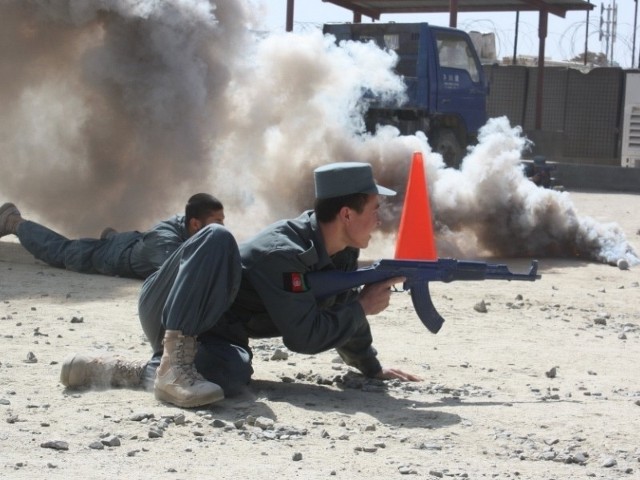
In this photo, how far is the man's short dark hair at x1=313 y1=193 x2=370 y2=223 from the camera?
14.8 ft

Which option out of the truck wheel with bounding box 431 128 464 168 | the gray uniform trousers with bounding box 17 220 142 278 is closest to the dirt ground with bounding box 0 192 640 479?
the gray uniform trousers with bounding box 17 220 142 278

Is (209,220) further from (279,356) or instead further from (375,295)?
(375,295)

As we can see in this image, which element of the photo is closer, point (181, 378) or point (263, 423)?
point (263, 423)

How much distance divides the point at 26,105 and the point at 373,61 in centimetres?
448

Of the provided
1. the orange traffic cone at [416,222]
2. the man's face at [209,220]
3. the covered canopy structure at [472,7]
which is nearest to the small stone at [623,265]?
the orange traffic cone at [416,222]

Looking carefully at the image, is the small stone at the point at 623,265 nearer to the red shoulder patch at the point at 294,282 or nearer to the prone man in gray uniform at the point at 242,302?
the prone man in gray uniform at the point at 242,302

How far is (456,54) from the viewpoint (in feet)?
49.7

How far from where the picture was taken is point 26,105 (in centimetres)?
1059

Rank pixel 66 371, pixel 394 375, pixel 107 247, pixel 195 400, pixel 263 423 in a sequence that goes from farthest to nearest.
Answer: pixel 107 247, pixel 394 375, pixel 66 371, pixel 195 400, pixel 263 423

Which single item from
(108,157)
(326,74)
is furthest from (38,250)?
(326,74)

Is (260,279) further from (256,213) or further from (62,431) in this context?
(256,213)

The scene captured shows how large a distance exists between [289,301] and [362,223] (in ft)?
1.40

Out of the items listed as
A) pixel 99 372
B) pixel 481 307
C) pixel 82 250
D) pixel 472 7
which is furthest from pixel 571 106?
pixel 99 372

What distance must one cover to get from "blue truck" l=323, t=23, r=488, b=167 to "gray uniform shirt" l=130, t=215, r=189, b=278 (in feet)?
20.5
